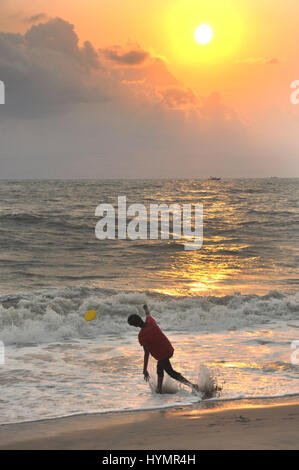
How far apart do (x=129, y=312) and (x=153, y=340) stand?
681 centimetres

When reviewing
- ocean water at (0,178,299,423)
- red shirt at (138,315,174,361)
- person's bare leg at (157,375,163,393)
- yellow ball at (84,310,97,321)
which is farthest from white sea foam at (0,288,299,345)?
red shirt at (138,315,174,361)

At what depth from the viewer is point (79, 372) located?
29.2ft

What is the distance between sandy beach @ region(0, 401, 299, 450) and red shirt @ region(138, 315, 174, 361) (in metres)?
0.93

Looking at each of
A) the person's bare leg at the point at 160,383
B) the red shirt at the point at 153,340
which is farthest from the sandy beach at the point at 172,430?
the red shirt at the point at 153,340

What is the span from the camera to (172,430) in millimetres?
5832

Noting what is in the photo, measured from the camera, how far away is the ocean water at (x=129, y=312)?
25.7 ft

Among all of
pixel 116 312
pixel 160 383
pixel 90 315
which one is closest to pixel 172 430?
pixel 160 383

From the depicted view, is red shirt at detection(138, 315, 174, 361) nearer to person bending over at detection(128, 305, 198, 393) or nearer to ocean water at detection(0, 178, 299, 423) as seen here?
person bending over at detection(128, 305, 198, 393)

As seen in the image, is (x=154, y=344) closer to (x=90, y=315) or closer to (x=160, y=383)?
(x=160, y=383)

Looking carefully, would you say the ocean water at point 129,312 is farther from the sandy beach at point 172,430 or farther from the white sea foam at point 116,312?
the sandy beach at point 172,430

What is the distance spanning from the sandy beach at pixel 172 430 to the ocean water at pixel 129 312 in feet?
1.46
